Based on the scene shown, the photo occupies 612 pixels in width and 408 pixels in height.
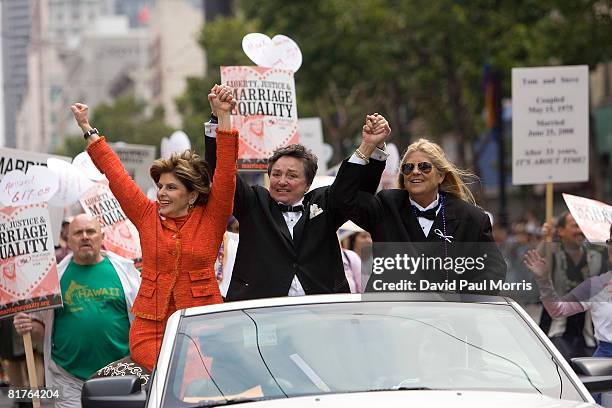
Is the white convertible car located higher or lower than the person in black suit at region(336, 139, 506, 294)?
lower

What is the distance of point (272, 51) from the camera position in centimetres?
1063

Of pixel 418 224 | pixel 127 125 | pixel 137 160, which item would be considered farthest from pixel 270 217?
pixel 127 125

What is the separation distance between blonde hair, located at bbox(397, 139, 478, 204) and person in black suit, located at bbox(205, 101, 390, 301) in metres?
0.19

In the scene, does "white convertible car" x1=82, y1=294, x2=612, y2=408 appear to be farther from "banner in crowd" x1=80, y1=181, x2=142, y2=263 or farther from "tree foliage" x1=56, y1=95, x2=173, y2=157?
"tree foliage" x1=56, y1=95, x2=173, y2=157

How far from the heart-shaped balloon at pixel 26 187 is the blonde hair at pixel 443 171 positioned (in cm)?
297

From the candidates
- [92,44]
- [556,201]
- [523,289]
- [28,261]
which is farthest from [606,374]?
[92,44]

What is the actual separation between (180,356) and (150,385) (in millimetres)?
177

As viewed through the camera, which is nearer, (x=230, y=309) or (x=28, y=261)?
(x=230, y=309)

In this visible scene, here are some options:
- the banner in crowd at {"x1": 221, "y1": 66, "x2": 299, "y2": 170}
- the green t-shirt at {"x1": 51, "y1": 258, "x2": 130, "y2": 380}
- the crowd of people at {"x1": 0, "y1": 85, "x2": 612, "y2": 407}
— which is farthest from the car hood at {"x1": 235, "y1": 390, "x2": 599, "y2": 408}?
the banner in crowd at {"x1": 221, "y1": 66, "x2": 299, "y2": 170}

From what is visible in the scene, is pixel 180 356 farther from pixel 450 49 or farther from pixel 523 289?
pixel 450 49

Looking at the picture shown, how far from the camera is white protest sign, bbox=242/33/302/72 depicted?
1052 centimetres

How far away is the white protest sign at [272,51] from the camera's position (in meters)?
10.5

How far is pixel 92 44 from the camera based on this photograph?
15712 centimetres

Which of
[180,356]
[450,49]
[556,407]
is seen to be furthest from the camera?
[450,49]
